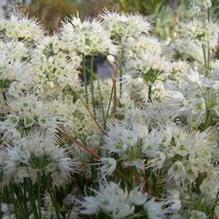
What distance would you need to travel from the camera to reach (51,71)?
7.08ft

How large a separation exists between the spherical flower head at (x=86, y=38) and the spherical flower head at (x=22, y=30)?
18 cm

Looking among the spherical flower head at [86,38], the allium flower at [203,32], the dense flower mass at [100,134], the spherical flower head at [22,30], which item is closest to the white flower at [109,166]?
the dense flower mass at [100,134]

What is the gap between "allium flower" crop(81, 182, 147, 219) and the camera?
4.57 feet

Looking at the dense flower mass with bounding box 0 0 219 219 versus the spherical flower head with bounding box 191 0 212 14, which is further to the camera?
the spherical flower head with bounding box 191 0 212 14

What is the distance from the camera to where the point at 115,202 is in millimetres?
1402

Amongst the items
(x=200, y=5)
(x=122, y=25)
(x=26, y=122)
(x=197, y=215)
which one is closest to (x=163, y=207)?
(x=197, y=215)

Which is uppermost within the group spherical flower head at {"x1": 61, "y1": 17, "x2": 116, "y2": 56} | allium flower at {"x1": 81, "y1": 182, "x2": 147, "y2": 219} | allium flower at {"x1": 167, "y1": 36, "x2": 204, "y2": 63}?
spherical flower head at {"x1": 61, "y1": 17, "x2": 116, "y2": 56}

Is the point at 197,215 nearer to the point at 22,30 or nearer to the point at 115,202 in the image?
the point at 115,202

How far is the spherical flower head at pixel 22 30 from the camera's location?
7.63ft

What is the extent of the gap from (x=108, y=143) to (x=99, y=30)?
0.71 meters

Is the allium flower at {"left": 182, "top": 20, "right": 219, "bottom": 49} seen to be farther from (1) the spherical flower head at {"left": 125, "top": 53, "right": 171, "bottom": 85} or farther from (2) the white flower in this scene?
(2) the white flower

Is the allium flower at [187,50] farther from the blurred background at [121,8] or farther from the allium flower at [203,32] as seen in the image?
the blurred background at [121,8]

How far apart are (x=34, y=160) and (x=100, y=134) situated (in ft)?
1.23

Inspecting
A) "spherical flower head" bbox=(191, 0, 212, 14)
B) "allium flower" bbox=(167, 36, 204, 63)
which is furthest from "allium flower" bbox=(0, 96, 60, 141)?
"allium flower" bbox=(167, 36, 204, 63)
